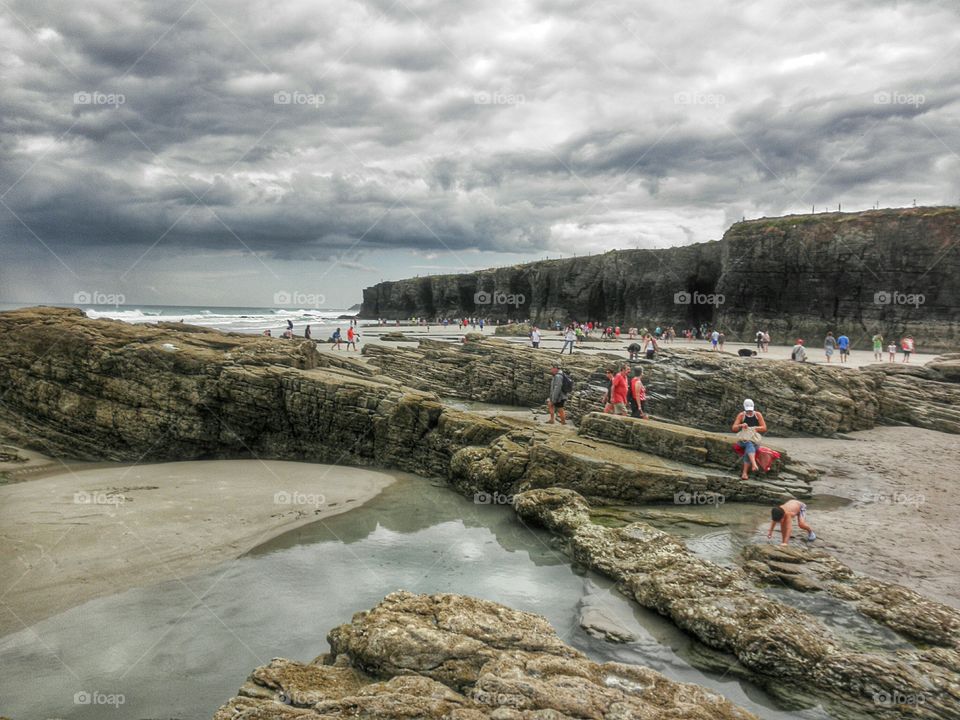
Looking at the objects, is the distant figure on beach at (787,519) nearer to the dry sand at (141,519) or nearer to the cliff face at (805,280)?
the dry sand at (141,519)

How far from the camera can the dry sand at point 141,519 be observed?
9.57m

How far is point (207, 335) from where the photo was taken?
22.1m

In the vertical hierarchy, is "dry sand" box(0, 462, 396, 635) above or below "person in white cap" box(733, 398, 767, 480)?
below

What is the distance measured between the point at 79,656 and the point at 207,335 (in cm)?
1666

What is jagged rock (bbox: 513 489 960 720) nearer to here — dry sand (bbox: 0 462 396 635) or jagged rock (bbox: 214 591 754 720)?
jagged rock (bbox: 214 591 754 720)

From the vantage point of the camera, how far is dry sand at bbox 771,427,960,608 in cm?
967

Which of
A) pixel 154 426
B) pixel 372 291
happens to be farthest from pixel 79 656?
pixel 372 291

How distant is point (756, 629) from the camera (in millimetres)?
7449

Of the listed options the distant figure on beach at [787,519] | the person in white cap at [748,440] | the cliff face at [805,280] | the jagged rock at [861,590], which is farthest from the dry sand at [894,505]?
the cliff face at [805,280]

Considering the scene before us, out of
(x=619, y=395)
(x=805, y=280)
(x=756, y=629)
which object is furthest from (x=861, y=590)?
(x=805, y=280)

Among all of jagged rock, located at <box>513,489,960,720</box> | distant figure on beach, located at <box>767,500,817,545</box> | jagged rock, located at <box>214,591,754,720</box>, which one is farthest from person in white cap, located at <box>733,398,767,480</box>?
jagged rock, located at <box>214,591,754,720</box>

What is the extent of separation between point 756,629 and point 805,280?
49373mm

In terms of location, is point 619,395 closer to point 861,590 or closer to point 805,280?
point 861,590

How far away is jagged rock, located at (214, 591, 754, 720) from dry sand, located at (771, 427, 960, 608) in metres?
Result: 6.54
